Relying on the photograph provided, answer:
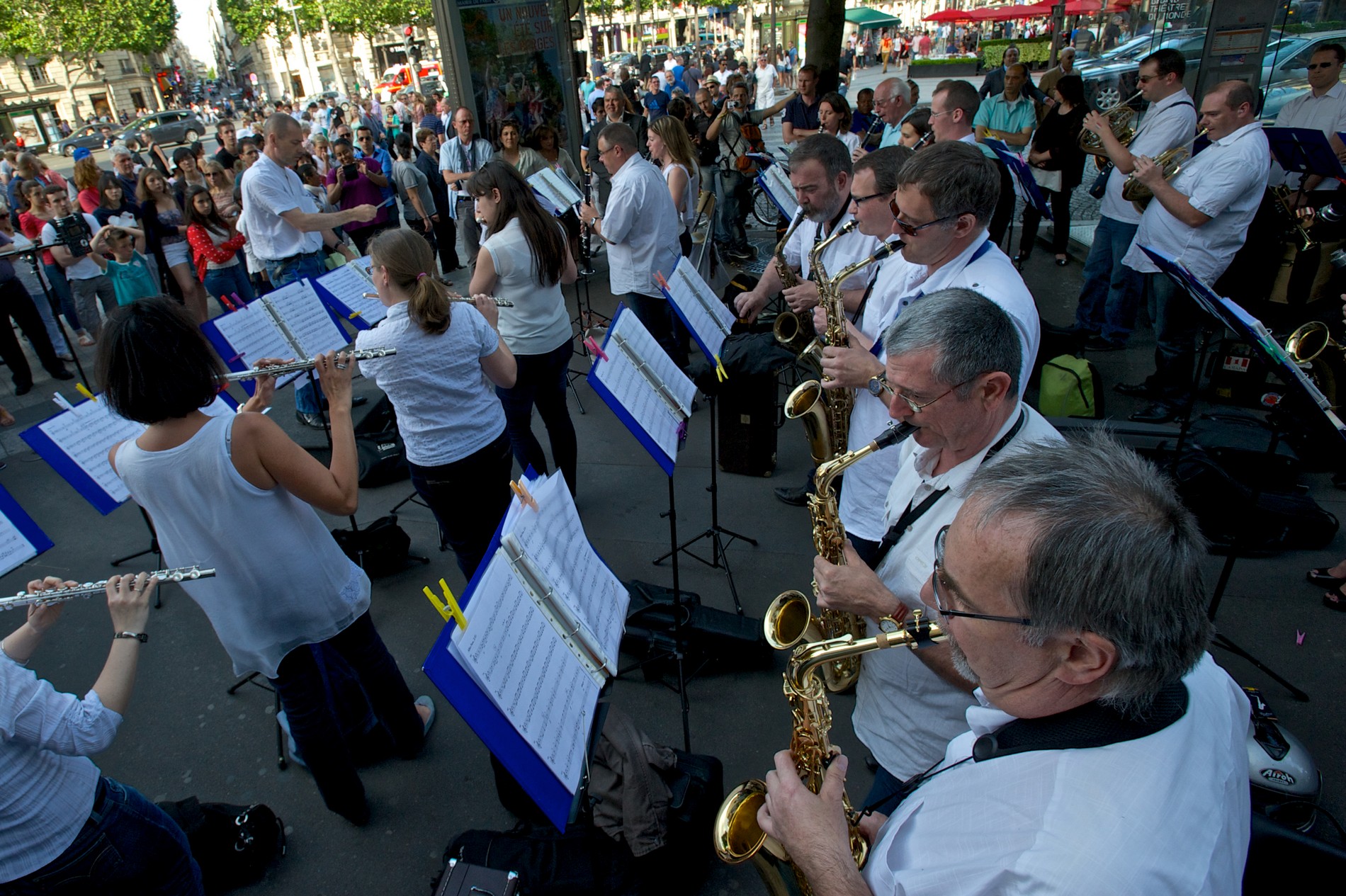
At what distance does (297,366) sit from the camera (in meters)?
2.77

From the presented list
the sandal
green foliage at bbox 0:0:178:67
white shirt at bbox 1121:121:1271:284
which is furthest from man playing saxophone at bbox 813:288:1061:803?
green foliage at bbox 0:0:178:67

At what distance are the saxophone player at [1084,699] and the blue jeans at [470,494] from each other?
96.0 inches

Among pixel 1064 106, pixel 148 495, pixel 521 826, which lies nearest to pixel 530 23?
pixel 1064 106

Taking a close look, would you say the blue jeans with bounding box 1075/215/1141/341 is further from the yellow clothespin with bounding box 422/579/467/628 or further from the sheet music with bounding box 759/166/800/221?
the yellow clothespin with bounding box 422/579/467/628

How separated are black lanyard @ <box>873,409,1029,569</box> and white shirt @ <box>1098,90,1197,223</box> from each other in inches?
180

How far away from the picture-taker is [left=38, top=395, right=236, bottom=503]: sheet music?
10.0 feet

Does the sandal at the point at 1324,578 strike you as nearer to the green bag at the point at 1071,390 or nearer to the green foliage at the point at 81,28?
the green bag at the point at 1071,390

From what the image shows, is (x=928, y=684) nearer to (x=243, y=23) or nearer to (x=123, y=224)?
(x=123, y=224)

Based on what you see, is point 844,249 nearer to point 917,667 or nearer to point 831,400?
point 831,400

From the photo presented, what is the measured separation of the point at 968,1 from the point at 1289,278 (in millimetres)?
44229

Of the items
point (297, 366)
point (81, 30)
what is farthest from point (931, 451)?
point (81, 30)

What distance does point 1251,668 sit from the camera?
10.6 ft

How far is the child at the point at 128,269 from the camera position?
6586 millimetres

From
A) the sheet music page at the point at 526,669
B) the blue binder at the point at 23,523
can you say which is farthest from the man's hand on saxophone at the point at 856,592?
the blue binder at the point at 23,523
